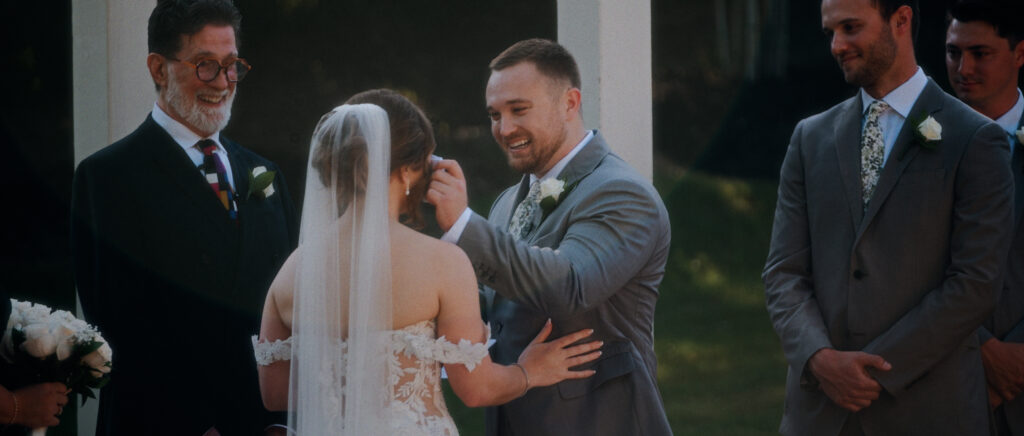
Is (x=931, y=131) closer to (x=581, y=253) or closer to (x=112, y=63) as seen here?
(x=581, y=253)

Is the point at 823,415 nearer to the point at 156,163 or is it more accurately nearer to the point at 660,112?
the point at 156,163

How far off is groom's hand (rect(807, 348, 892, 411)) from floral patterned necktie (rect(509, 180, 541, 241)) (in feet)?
3.10

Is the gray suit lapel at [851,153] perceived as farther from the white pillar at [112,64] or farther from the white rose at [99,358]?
the white pillar at [112,64]

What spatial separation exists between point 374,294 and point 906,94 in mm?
1767

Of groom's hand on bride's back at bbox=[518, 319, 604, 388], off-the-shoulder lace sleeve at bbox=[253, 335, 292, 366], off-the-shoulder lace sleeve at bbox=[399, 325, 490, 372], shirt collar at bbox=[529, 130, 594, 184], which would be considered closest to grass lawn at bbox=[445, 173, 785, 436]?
shirt collar at bbox=[529, 130, 594, 184]

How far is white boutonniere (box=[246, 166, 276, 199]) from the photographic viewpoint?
3619 millimetres

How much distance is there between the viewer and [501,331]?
10.7ft

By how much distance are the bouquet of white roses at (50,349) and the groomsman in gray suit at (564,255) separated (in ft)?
3.60

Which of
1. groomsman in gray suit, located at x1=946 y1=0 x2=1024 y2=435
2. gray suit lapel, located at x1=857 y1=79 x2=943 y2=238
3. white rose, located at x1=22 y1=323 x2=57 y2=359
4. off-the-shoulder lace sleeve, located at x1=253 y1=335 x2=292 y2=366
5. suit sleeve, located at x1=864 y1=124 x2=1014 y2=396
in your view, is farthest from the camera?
groomsman in gray suit, located at x1=946 y1=0 x2=1024 y2=435

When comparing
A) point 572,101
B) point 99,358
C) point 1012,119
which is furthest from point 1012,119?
point 99,358

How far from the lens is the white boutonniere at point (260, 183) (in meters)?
3.62

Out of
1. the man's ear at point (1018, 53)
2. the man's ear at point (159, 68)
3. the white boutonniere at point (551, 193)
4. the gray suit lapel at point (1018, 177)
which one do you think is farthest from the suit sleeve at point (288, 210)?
the man's ear at point (1018, 53)

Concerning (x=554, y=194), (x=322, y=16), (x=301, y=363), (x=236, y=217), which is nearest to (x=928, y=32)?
(x=322, y=16)

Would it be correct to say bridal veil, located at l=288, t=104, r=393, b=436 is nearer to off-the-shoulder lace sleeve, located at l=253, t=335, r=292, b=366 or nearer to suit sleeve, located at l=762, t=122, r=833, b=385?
off-the-shoulder lace sleeve, located at l=253, t=335, r=292, b=366
